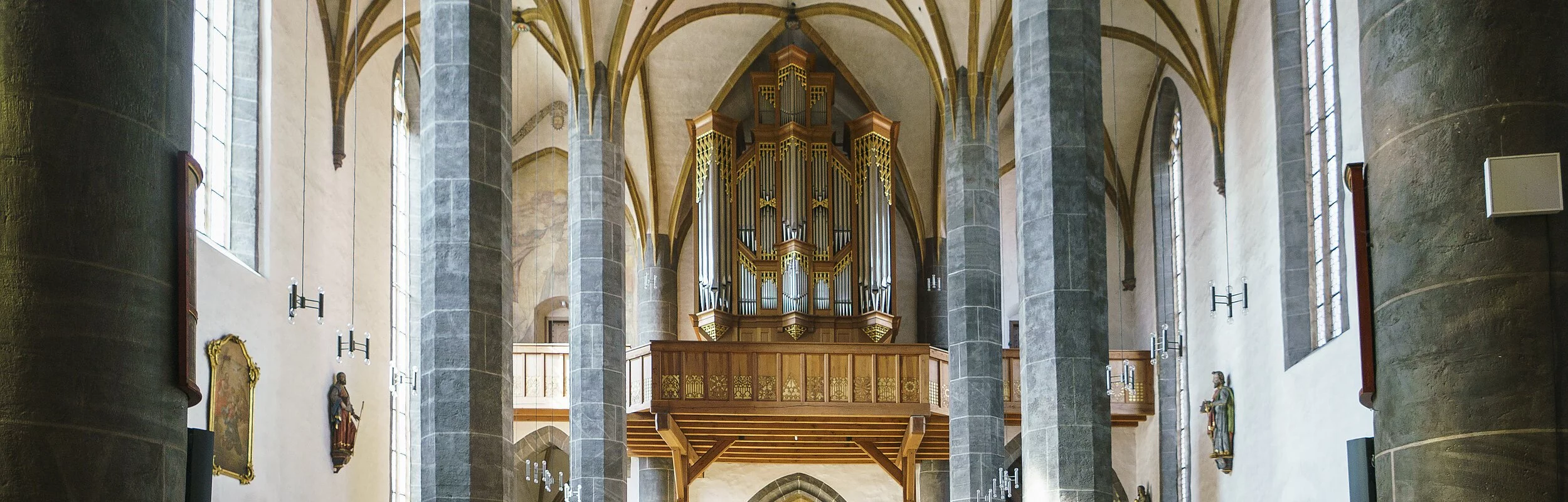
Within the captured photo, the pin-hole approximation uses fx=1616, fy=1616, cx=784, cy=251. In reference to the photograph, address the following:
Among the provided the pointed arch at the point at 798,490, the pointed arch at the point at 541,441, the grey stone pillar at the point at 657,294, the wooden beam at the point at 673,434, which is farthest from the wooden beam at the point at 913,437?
the pointed arch at the point at 541,441

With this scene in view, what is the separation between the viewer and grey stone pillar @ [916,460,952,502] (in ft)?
85.8

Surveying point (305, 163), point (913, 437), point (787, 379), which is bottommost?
point (913, 437)

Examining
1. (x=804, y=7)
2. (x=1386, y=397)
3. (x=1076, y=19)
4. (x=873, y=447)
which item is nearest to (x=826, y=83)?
(x=804, y=7)

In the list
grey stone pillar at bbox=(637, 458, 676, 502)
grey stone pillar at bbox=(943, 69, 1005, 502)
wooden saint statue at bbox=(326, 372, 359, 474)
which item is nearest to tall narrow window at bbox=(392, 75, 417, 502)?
wooden saint statue at bbox=(326, 372, 359, 474)

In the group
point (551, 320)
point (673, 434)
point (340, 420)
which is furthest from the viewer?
point (551, 320)

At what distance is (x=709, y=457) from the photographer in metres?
24.4

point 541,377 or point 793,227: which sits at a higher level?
point 793,227

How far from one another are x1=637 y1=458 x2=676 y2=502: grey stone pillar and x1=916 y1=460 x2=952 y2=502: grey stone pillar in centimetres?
403

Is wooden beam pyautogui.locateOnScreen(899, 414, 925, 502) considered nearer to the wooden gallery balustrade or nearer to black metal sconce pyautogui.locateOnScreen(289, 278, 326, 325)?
the wooden gallery balustrade

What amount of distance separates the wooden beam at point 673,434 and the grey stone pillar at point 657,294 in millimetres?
3015

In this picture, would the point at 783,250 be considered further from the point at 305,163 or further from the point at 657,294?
the point at 305,163

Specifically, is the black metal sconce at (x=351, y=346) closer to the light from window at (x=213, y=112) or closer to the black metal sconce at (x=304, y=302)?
the black metal sconce at (x=304, y=302)

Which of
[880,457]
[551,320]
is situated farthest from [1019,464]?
Answer: [551,320]

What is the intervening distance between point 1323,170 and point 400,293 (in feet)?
40.0
